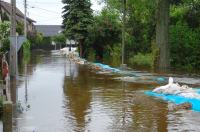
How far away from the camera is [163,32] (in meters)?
32.9

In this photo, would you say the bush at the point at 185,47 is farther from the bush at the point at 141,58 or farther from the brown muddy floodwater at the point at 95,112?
the brown muddy floodwater at the point at 95,112

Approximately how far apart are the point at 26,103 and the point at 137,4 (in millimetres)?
24481

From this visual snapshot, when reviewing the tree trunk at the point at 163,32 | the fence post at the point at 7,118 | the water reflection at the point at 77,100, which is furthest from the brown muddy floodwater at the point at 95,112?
the tree trunk at the point at 163,32

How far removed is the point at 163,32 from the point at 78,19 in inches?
837

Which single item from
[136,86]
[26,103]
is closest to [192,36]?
[136,86]

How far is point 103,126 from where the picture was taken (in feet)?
39.2

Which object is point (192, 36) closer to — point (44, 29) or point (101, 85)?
point (101, 85)

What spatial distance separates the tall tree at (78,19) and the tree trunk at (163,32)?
63.5 feet

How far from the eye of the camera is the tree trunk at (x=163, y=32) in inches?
1276

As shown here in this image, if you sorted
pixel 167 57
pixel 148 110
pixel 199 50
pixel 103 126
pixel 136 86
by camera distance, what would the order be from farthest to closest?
pixel 199 50 → pixel 167 57 → pixel 136 86 → pixel 148 110 → pixel 103 126

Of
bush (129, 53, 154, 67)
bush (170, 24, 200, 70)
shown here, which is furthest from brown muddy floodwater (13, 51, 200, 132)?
bush (129, 53, 154, 67)

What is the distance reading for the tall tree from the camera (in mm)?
52094

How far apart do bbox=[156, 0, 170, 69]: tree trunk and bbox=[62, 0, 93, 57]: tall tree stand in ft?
63.5

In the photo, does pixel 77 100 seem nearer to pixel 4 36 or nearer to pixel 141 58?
pixel 4 36
